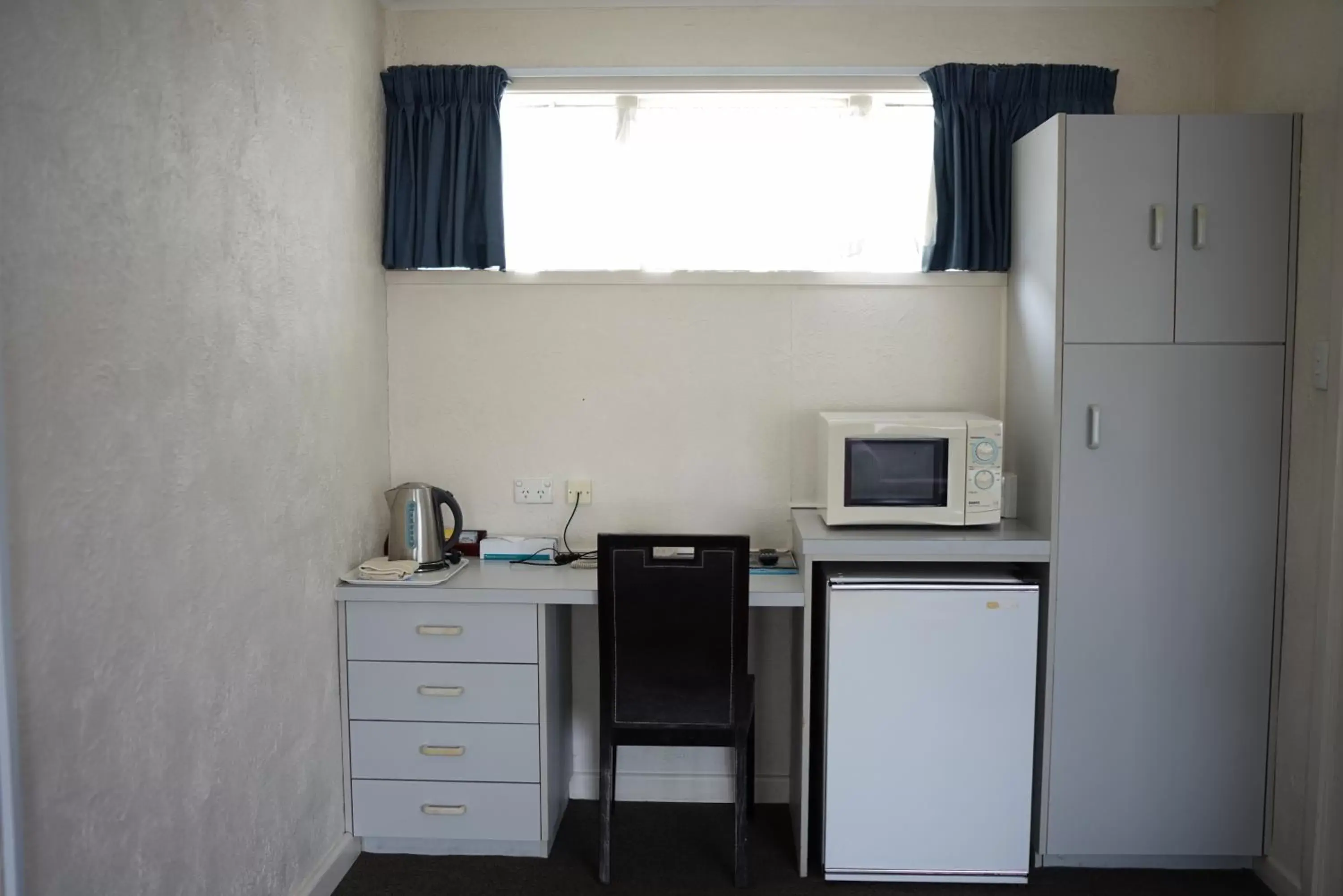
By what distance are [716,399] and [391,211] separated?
123 centimetres

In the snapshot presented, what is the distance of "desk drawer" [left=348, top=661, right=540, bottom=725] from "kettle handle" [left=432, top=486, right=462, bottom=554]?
394 mm

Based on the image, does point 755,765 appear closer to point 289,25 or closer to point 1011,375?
point 1011,375

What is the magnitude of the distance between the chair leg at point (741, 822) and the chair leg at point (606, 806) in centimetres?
35

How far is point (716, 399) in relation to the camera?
334 cm

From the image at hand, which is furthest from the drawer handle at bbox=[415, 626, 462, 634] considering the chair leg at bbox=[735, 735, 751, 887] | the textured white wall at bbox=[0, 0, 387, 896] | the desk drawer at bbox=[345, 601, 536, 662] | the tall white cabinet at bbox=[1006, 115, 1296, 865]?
the tall white cabinet at bbox=[1006, 115, 1296, 865]

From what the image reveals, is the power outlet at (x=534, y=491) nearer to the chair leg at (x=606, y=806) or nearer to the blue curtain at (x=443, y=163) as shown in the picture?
the blue curtain at (x=443, y=163)

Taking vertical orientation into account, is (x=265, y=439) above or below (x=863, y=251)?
below

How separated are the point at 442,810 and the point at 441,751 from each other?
0.60 ft

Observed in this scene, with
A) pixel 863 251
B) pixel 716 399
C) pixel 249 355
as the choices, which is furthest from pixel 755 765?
pixel 249 355

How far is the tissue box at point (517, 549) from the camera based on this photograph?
3.22 metres

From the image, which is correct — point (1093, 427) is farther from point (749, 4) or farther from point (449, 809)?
point (449, 809)

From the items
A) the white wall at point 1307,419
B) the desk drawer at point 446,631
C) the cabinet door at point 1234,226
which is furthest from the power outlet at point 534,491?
the white wall at point 1307,419

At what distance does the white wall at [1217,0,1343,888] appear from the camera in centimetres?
255

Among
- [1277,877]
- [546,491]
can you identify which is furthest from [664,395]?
[1277,877]
